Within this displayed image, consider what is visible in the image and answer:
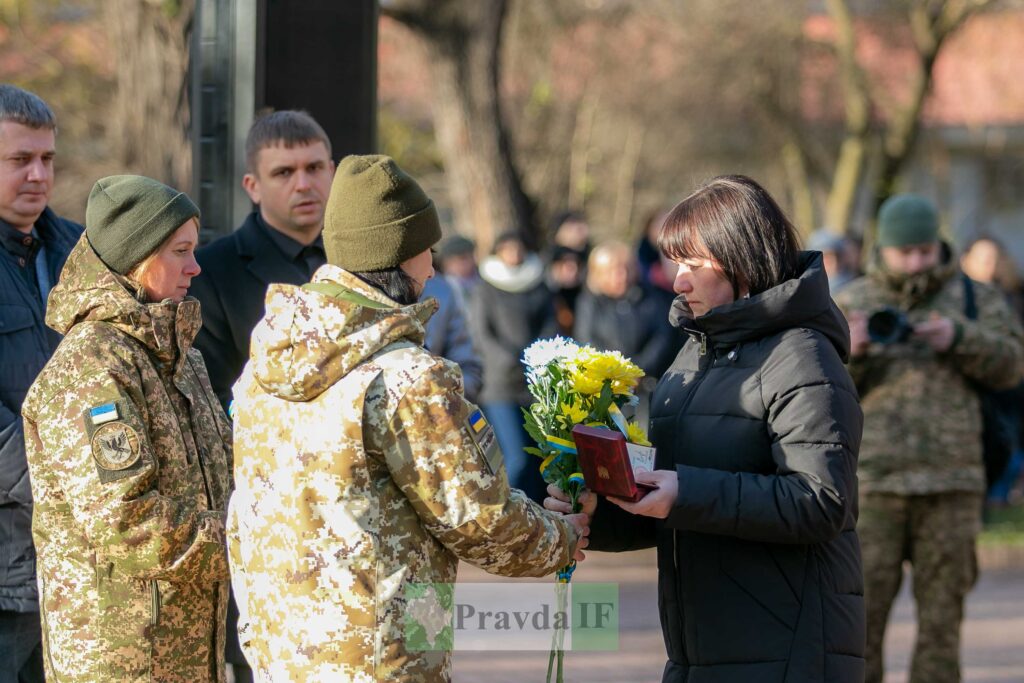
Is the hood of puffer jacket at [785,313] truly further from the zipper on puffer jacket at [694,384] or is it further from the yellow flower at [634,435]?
the yellow flower at [634,435]

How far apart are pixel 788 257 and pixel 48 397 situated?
185cm

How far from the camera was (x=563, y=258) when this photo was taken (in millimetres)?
11211

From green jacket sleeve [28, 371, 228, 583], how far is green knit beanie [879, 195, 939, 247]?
11.1 feet

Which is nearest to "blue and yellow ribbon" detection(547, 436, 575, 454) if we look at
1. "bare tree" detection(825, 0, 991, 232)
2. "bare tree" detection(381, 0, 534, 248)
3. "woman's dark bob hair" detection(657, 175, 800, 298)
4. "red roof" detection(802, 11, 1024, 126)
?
"woman's dark bob hair" detection(657, 175, 800, 298)

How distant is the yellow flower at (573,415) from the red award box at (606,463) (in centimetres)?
7

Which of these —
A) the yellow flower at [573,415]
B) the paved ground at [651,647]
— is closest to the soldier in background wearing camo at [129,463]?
the yellow flower at [573,415]

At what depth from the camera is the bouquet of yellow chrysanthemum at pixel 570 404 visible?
343cm

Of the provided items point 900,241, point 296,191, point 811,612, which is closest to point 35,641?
point 296,191

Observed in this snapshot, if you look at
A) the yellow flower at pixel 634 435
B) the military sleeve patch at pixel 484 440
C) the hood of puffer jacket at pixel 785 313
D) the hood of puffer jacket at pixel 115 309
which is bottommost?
the yellow flower at pixel 634 435

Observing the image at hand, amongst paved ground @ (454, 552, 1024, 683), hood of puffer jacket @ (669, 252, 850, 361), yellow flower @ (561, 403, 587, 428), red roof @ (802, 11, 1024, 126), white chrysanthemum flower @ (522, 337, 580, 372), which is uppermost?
red roof @ (802, 11, 1024, 126)

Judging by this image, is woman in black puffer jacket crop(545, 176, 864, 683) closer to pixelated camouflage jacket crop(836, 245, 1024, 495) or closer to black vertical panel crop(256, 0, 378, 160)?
pixelated camouflage jacket crop(836, 245, 1024, 495)

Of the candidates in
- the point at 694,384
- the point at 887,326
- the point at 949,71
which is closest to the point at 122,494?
the point at 694,384

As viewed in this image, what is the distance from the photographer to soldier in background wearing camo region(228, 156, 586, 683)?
112 inches

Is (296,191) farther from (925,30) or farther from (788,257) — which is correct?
(925,30)
